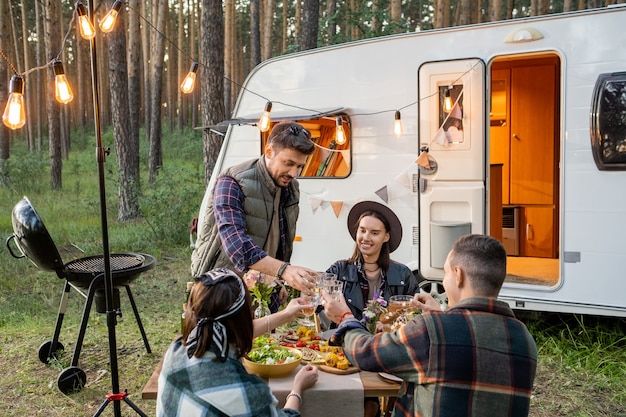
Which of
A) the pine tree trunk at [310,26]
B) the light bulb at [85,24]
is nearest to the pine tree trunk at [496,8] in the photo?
the pine tree trunk at [310,26]

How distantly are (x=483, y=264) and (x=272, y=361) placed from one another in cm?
100

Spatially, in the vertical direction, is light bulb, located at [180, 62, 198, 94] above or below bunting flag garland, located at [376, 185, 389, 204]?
above

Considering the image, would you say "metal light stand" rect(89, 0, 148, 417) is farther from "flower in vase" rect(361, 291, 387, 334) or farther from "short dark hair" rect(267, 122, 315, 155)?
→ "flower in vase" rect(361, 291, 387, 334)

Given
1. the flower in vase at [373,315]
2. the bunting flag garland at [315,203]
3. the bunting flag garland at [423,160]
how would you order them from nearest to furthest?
the flower in vase at [373,315]
the bunting flag garland at [423,160]
the bunting flag garland at [315,203]

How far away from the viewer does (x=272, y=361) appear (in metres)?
2.41

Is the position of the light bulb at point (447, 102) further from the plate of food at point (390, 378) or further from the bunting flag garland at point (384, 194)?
the plate of food at point (390, 378)

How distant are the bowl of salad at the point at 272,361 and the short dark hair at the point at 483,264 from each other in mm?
861

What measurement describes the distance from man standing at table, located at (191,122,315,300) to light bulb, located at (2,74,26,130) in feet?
3.45

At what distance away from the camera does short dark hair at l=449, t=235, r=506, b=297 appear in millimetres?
1955

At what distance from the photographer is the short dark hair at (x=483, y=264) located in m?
1.96

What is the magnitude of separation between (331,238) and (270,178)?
2.52 metres

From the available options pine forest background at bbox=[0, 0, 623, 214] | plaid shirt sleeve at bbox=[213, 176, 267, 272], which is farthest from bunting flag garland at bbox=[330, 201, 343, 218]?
pine forest background at bbox=[0, 0, 623, 214]

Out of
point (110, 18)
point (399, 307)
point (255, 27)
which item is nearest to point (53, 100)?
point (255, 27)

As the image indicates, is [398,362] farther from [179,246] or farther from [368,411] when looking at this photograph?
[179,246]
